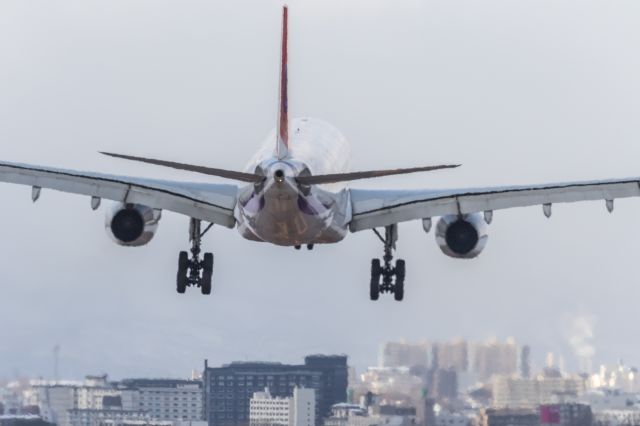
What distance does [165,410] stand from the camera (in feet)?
225

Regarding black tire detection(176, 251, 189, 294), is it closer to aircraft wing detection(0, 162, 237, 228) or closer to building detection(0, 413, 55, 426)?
aircraft wing detection(0, 162, 237, 228)

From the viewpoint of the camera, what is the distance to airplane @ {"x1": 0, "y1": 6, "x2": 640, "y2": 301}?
53812 mm

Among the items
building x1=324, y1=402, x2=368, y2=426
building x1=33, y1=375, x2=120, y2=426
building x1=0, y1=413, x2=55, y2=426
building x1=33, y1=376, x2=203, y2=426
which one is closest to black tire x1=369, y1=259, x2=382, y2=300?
building x1=324, y1=402, x2=368, y2=426

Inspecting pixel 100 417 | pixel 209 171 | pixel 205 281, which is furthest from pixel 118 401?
pixel 209 171

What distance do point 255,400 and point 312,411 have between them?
2.23 m

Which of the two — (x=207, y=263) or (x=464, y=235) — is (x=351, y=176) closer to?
(x=464, y=235)

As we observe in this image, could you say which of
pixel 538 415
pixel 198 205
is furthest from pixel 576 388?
pixel 198 205

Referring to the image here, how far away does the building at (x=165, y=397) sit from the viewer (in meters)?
69.4

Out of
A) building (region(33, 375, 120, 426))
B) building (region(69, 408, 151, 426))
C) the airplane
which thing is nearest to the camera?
the airplane

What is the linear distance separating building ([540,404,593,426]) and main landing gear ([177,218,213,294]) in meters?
12.6

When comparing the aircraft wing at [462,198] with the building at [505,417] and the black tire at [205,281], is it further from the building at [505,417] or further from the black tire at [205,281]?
the building at [505,417]

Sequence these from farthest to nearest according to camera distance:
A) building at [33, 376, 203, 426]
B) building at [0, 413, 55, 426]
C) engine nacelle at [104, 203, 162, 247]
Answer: building at [33, 376, 203, 426] → building at [0, 413, 55, 426] → engine nacelle at [104, 203, 162, 247]

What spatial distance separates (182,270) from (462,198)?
920 centimetres

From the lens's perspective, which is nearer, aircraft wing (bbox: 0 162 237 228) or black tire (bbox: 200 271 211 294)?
aircraft wing (bbox: 0 162 237 228)
